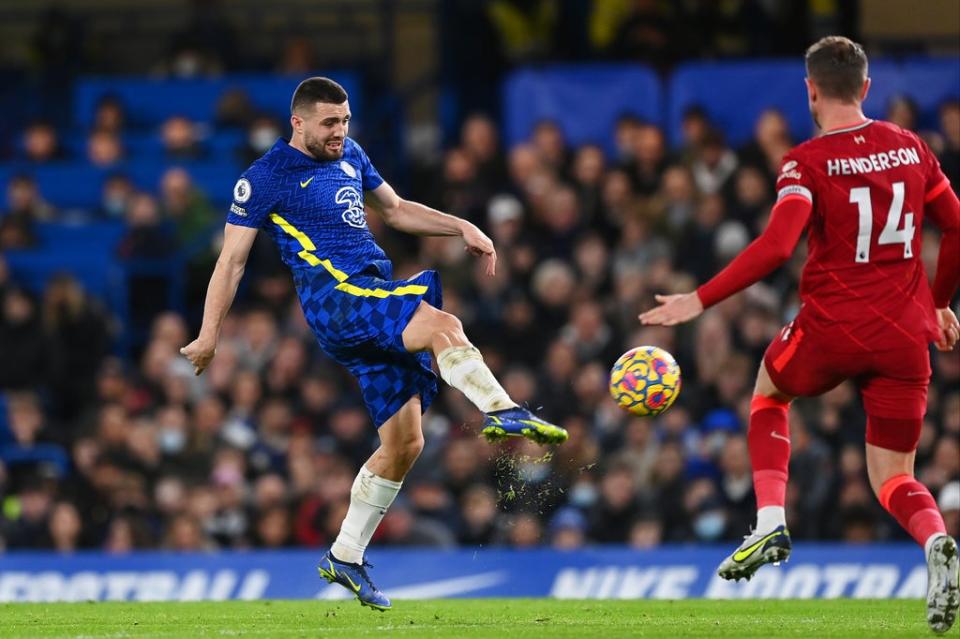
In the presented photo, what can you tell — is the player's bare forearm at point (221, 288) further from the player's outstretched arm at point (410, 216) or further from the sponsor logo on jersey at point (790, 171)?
the sponsor logo on jersey at point (790, 171)

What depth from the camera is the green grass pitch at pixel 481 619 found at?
838cm

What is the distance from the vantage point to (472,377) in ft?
28.0

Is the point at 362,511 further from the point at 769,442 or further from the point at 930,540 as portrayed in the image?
the point at 930,540

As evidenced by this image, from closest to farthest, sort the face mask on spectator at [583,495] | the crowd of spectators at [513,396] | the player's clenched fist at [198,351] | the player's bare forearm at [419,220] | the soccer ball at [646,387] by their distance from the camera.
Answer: the soccer ball at [646,387]
the player's clenched fist at [198,351]
the player's bare forearm at [419,220]
the crowd of spectators at [513,396]
the face mask on spectator at [583,495]

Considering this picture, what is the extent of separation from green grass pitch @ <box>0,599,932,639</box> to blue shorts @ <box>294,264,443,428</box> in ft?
3.91

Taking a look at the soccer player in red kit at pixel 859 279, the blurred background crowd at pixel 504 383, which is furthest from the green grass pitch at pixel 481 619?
the blurred background crowd at pixel 504 383

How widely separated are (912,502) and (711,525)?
19.0 ft

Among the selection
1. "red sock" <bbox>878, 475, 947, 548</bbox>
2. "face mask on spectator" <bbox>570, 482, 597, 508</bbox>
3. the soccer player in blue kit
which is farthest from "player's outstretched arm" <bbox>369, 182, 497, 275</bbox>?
"face mask on spectator" <bbox>570, 482, 597, 508</bbox>

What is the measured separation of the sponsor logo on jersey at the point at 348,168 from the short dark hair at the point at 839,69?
2.61m

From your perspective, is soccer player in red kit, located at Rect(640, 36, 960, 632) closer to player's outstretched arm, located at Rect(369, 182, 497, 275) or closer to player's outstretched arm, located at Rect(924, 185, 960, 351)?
player's outstretched arm, located at Rect(924, 185, 960, 351)

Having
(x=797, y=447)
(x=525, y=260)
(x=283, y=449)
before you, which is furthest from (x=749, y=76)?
(x=283, y=449)

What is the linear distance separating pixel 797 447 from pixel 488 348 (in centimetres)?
304

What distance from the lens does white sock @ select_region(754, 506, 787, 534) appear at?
8156mm

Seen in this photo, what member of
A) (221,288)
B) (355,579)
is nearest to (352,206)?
(221,288)
